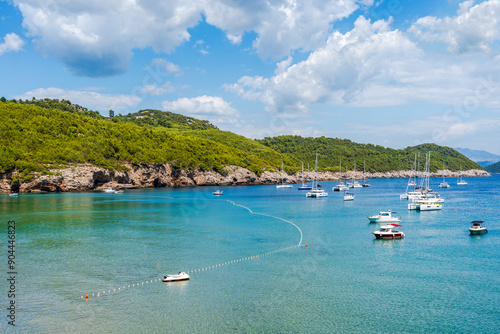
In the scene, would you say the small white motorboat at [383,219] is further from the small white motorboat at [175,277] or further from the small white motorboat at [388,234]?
the small white motorboat at [175,277]

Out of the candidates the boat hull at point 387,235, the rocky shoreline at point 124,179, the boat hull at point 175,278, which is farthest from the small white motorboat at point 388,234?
the rocky shoreline at point 124,179

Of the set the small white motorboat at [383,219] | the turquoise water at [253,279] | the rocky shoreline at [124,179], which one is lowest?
the turquoise water at [253,279]

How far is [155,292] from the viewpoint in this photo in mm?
29688

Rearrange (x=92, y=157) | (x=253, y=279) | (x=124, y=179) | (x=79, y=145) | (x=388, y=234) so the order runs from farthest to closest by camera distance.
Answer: (x=124, y=179) < (x=79, y=145) < (x=92, y=157) < (x=388, y=234) < (x=253, y=279)

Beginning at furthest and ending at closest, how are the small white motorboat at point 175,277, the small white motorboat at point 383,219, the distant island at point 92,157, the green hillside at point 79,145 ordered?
the green hillside at point 79,145 → the distant island at point 92,157 → the small white motorboat at point 383,219 → the small white motorboat at point 175,277

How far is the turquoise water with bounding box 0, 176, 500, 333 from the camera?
2450cm

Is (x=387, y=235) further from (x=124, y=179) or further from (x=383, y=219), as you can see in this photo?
(x=124, y=179)

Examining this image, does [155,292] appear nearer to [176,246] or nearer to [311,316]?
[311,316]

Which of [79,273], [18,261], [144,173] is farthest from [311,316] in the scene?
[144,173]

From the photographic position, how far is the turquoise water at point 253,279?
24500 millimetres

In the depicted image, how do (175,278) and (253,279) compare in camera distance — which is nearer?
(175,278)

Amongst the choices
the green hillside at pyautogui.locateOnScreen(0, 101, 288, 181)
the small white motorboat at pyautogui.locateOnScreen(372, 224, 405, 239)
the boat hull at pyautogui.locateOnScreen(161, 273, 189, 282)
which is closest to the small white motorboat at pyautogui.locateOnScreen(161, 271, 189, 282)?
the boat hull at pyautogui.locateOnScreen(161, 273, 189, 282)

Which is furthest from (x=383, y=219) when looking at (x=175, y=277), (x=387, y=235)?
(x=175, y=277)

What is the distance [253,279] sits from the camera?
108 feet
